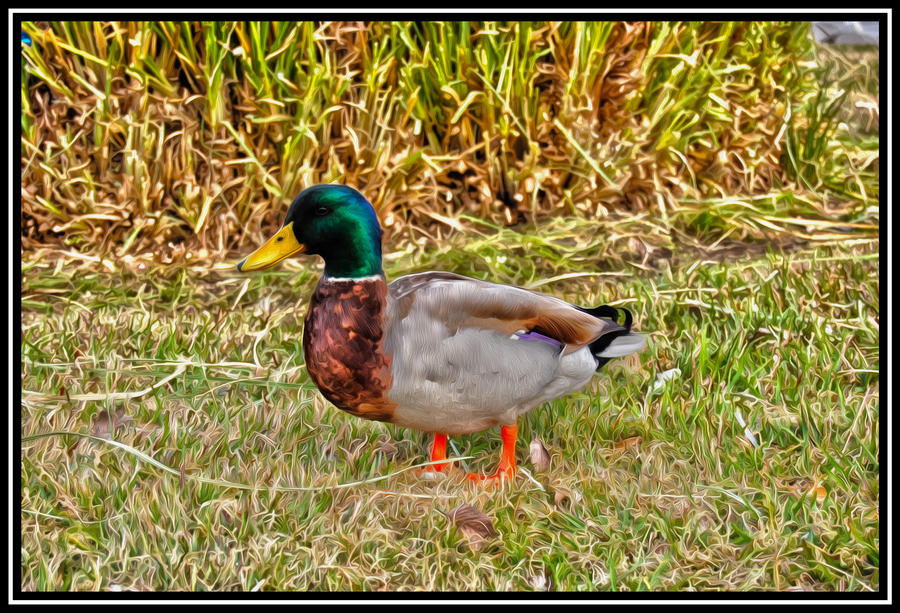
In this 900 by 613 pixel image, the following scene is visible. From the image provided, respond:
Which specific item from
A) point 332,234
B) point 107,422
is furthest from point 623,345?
point 107,422

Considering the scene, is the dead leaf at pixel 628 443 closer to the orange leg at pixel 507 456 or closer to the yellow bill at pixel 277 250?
the orange leg at pixel 507 456

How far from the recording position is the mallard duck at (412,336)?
9.34 feet

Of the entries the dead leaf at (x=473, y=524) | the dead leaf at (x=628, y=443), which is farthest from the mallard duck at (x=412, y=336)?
the dead leaf at (x=628, y=443)

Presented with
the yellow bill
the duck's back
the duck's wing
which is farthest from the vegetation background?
the yellow bill

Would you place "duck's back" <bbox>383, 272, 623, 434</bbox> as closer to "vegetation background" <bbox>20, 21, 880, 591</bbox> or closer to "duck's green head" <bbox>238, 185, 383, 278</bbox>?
"duck's green head" <bbox>238, 185, 383, 278</bbox>

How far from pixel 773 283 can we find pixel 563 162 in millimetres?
1141

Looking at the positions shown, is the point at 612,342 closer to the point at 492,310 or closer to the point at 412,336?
the point at 492,310

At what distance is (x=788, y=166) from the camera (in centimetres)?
516

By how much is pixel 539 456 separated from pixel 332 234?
0.97 m

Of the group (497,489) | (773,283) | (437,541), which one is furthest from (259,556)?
(773,283)

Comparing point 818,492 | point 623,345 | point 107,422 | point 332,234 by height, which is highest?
point 332,234

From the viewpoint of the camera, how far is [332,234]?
2.90 metres

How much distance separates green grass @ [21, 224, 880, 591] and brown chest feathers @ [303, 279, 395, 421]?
31cm
